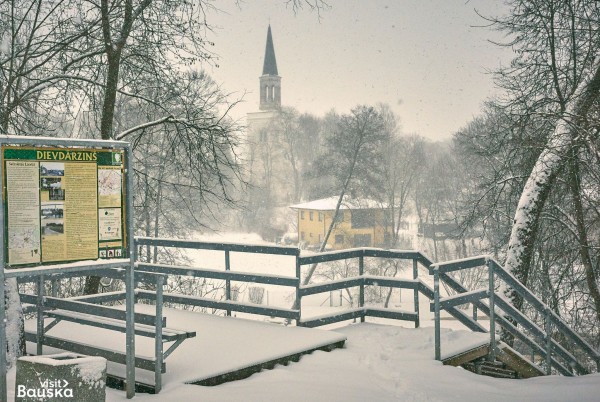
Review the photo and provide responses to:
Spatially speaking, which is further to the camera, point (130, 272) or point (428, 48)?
point (428, 48)

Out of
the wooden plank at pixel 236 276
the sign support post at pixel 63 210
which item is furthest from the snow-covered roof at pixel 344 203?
the sign support post at pixel 63 210

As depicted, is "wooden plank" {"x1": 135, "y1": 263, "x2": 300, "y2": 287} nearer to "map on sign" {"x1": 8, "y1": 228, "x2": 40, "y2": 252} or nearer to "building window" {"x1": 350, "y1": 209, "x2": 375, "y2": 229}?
"map on sign" {"x1": 8, "y1": 228, "x2": 40, "y2": 252}

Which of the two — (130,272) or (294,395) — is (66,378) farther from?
(294,395)

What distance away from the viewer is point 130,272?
5.82 meters

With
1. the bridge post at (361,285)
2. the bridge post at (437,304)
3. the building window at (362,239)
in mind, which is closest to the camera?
the bridge post at (437,304)

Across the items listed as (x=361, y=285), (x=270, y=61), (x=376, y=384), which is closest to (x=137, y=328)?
(x=376, y=384)

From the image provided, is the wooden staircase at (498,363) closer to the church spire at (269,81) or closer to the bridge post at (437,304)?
the bridge post at (437,304)

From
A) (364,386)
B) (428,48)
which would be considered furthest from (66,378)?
(428,48)

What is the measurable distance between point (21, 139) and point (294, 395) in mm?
3383

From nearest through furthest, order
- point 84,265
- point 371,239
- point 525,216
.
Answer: point 84,265 < point 525,216 < point 371,239

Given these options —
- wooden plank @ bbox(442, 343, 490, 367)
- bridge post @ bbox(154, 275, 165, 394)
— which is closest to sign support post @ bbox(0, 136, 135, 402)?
bridge post @ bbox(154, 275, 165, 394)

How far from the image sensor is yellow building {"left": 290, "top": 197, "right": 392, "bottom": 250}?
4675 cm

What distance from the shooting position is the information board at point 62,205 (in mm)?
5016

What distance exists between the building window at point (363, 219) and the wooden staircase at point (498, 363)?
128 feet
